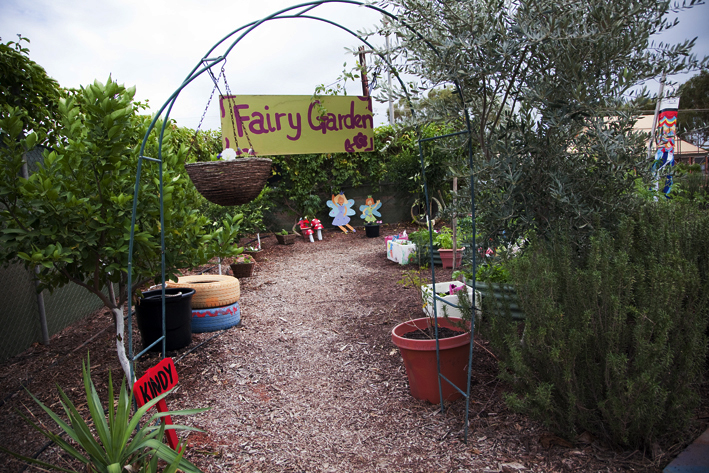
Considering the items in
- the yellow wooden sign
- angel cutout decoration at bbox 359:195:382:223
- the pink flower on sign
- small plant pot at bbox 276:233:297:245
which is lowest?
small plant pot at bbox 276:233:297:245

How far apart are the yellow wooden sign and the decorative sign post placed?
1712 mm

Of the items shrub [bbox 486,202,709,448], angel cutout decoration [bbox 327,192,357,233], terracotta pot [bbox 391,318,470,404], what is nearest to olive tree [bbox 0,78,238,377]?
terracotta pot [bbox 391,318,470,404]

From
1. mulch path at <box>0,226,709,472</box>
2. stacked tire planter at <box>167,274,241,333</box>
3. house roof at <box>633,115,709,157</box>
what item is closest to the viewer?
mulch path at <box>0,226,709,472</box>

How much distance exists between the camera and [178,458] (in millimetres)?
1573

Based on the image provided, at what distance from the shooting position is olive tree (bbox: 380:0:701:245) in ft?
6.45

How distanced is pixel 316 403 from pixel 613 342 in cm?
168

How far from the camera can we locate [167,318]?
3.32 meters

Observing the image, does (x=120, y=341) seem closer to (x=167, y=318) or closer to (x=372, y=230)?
(x=167, y=318)

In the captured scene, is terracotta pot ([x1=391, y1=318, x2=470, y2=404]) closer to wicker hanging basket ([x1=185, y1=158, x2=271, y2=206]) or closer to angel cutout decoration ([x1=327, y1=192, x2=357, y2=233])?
wicker hanging basket ([x1=185, y1=158, x2=271, y2=206])

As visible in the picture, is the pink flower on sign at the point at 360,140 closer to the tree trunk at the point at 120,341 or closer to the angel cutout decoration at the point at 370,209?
the tree trunk at the point at 120,341

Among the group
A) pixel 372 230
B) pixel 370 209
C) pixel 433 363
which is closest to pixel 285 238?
pixel 372 230

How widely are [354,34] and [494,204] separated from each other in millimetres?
1233

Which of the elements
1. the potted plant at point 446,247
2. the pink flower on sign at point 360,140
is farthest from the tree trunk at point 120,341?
the potted plant at point 446,247

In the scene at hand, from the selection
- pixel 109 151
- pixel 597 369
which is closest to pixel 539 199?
pixel 597 369
